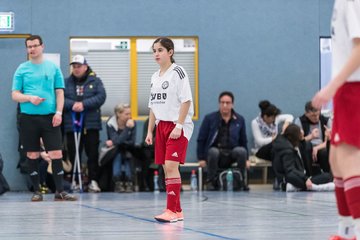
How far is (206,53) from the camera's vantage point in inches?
577

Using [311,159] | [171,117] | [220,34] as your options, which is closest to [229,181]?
[311,159]

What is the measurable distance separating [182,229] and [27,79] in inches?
174

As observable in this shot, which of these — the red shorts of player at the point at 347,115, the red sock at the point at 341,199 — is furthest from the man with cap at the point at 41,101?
the red shorts of player at the point at 347,115

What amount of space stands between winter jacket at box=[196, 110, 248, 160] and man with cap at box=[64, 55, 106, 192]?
1700 millimetres

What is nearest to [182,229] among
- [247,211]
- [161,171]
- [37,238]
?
[37,238]

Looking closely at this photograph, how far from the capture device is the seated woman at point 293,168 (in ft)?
40.9

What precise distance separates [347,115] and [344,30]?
17.7 inches

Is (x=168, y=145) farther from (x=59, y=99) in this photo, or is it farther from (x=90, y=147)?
(x=90, y=147)

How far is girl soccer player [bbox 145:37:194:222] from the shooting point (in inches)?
287

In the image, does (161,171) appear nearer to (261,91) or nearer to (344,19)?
(261,91)

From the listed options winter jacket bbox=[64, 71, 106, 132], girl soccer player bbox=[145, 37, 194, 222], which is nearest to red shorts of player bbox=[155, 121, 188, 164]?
girl soccer player bbox=[145, 37, 194, 222]

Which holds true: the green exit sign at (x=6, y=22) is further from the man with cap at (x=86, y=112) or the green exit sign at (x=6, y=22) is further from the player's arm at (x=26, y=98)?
the player's arm at (x=26, y=98)

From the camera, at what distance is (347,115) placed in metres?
3.99

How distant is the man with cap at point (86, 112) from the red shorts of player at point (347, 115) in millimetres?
9260
